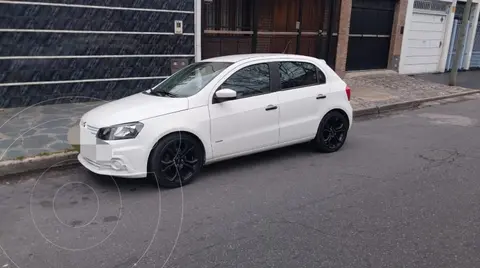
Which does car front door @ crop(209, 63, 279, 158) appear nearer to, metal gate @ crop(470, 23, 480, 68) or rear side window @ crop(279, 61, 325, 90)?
rear side window @ crop(279, 61, 325, 90)

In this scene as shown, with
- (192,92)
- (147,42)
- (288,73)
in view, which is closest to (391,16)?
(147,42)

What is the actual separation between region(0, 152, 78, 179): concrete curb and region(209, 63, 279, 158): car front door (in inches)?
82.3

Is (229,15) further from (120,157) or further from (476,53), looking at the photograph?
(476,53)

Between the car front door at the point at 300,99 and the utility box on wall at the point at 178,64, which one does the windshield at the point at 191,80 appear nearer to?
the car front door at the point at 300,99

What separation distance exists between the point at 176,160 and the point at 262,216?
1.31 metres

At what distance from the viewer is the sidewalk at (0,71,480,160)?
5840 millimetres

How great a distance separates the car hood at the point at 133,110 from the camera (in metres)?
4.64

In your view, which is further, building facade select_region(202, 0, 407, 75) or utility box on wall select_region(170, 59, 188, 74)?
building facade select_region(202, 0, 407, 75)

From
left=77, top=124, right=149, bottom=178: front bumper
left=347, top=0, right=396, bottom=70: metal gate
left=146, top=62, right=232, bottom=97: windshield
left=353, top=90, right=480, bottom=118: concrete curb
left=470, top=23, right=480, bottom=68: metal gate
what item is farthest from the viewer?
left=470, top=23, right=480, bottom=68: metal gate

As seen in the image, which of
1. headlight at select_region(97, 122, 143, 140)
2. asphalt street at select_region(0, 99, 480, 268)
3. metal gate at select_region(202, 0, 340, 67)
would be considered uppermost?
metal gate at select_region(202, 0, 340, 67)

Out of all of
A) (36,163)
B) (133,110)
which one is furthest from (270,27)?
(36,163)

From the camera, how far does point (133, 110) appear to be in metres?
4.77

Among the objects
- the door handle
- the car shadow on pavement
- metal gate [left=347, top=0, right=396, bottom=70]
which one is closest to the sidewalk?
the car shadow on pavement

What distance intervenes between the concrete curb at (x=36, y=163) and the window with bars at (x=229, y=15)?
6.47m
